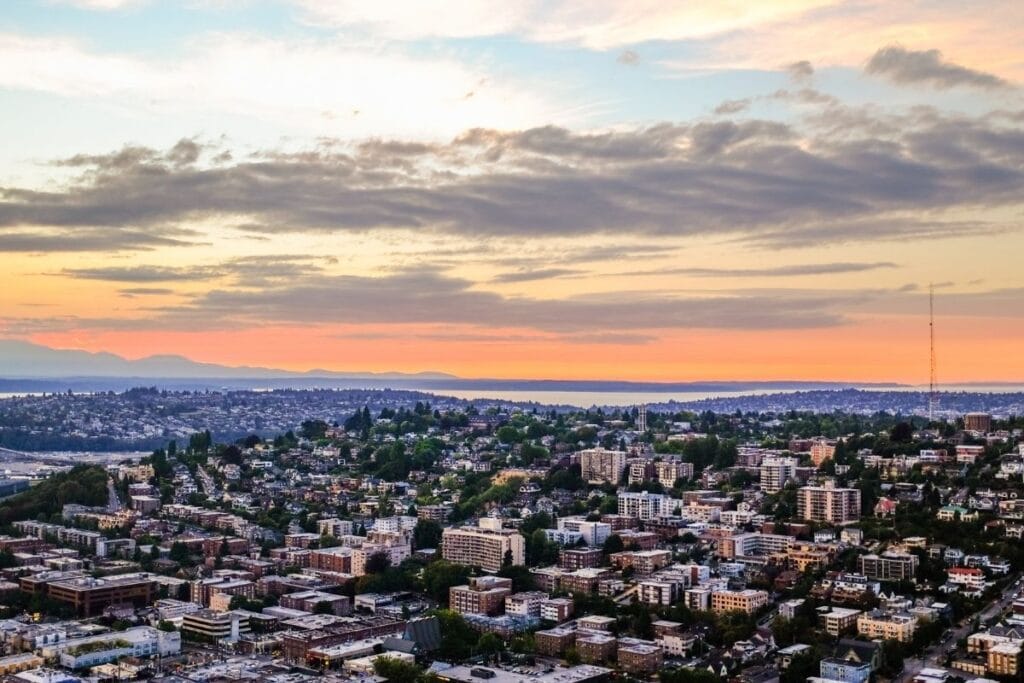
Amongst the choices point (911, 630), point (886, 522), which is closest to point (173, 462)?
point (886, 522)

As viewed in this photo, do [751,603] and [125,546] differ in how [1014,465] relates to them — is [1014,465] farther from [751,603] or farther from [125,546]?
[125,546]

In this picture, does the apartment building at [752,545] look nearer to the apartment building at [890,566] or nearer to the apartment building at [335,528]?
the apartment building at [890,566]

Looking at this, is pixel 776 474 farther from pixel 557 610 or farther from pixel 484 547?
pixel 557 610

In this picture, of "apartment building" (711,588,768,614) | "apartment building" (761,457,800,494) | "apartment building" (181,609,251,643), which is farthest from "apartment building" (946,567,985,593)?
"apartment building" (181,609,251,643)

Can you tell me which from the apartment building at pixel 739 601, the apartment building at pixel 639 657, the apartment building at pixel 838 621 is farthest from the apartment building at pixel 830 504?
the apartment building at pixel 639 657

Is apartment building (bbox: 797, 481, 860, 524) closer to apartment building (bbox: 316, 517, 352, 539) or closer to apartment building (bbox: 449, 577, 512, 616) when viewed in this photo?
apartment building (bbox: 449, 577, 512, 616)
